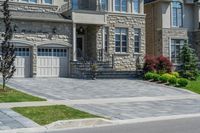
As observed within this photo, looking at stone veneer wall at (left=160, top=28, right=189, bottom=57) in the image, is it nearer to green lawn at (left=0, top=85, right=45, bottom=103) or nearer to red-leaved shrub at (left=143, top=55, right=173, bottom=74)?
red-leaved shrub at (left=143, top=55, right=173, bottom=74)

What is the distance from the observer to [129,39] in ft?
115

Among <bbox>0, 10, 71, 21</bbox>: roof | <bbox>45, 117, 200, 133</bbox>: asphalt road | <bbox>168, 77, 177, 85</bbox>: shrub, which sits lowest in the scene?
<bbox>45, 117, 200, 133</bbox>: asphalt road

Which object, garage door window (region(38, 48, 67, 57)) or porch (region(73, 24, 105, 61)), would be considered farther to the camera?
porch (region(73, 24, 105, 61))

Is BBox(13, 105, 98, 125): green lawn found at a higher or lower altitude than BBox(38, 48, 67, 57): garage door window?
lower

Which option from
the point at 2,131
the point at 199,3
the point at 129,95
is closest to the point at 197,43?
the point at 199,3

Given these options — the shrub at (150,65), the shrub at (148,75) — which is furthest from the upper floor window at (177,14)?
the shrub at (148,75)

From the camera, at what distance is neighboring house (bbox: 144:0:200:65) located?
125 feet

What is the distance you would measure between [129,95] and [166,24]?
1790 centimetres

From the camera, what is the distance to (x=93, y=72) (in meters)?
29.0

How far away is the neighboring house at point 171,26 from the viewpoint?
3797 cm

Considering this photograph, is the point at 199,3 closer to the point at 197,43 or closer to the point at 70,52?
the point at 197,43

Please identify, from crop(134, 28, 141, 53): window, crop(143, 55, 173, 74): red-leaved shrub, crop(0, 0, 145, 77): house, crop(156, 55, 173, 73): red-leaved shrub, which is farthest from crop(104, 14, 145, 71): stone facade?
crop(156, 55, 173, 73): red-leaved shrub

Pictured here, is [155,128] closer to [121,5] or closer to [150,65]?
[150,65]

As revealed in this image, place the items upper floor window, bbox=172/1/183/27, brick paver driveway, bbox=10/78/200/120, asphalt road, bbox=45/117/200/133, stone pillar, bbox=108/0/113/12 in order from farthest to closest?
upper floor window, bbox=172/1/183/27, stone pillar, bbox=108/0/113/12, brick paver driveway, bbox=10/78/200/120, asphalt road, bbox=45/117/200/133
